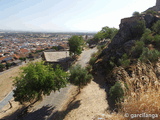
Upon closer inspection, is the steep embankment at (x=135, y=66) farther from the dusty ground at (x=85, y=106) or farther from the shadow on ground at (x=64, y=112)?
the shadow on ground at (x=64, y=112)

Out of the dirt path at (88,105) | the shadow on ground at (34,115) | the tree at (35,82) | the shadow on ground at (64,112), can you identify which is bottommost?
the shadow on ground at (34,115)

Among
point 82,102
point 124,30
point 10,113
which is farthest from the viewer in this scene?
point 124,30

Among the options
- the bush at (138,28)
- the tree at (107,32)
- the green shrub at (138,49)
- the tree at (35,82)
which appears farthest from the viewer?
the tree at (107,32)

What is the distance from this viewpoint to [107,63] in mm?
23422

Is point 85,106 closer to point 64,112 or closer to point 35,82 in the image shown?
point 64,112

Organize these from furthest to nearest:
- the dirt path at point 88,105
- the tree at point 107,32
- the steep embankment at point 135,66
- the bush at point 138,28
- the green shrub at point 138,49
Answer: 1. the tree at point 107,32
2. the bush at point 138,28
3. the green shrub at point 138,49
4. the dirt path at point 88,105
5. the steep embankment at point 135,66

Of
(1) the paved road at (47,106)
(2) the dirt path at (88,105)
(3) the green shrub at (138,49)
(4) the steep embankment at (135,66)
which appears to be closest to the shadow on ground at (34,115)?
(1) the paved road at (47,106)

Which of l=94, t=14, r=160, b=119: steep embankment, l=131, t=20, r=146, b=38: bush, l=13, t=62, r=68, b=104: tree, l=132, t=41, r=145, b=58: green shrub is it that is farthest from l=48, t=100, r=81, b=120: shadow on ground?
l=131, t=20, r=146, b=38: bush

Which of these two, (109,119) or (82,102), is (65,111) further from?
(109,119)

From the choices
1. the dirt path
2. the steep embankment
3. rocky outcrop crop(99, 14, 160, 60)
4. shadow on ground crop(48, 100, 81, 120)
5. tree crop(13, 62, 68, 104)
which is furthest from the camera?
rocky outcrop crop(99, 14, 160, 60)

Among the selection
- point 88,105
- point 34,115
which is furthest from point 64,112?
point 34,115

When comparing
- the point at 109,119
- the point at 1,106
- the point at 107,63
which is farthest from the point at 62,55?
the point at 109,119

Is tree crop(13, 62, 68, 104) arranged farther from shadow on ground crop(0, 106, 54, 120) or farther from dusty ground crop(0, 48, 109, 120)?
dusty ground crop(0, 48, 109, 120)

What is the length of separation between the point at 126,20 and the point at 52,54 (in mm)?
23158
